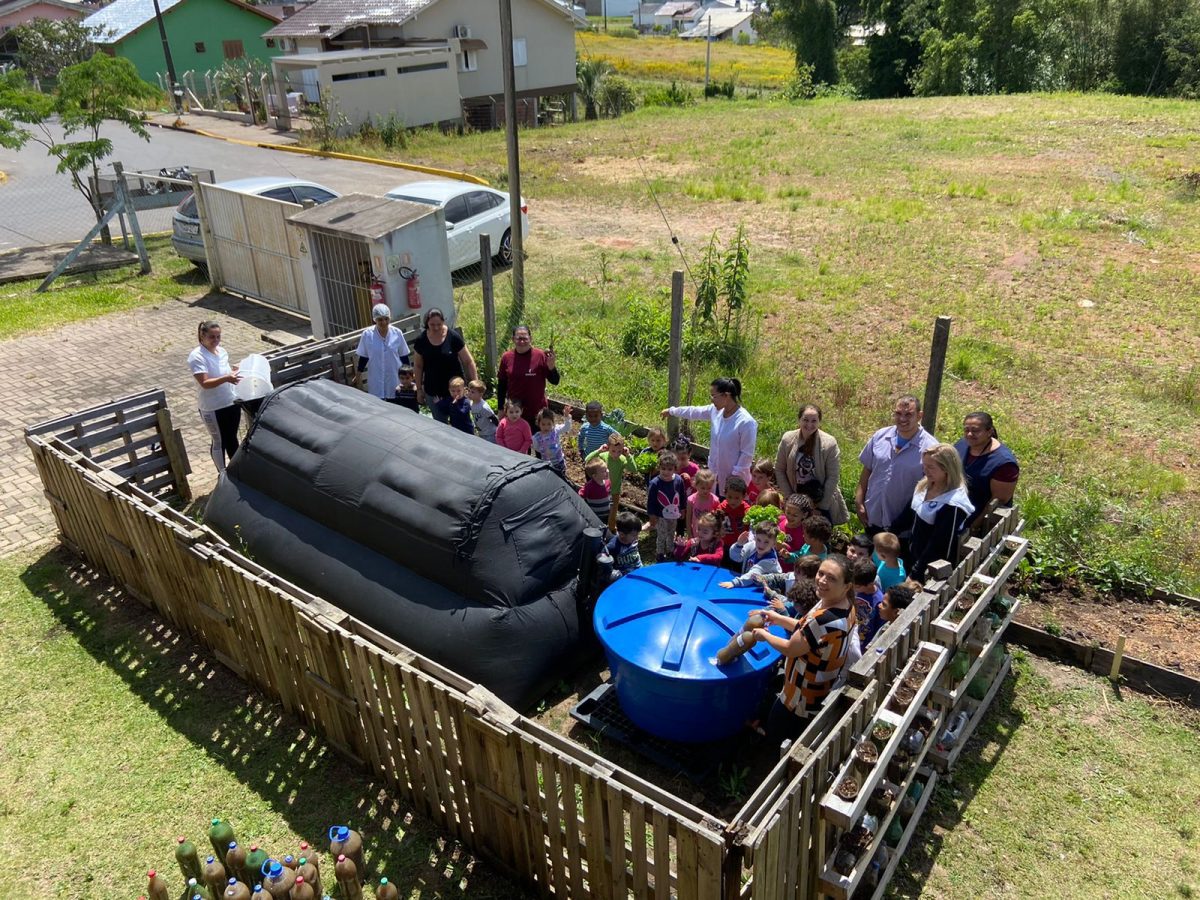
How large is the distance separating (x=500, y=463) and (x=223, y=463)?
3.90 meters

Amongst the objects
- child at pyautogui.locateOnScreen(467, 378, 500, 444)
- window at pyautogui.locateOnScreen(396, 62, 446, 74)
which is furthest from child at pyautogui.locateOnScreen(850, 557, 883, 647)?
window at pyautogui.locateOnScreen(396, 62, 446, 74)

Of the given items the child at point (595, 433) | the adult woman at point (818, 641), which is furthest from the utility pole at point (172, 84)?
the adult woman at point (818, 641)

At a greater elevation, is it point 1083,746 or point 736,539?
point 736,539

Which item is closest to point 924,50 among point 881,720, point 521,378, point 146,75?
point 146,75

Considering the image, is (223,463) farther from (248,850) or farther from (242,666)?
(248,850)

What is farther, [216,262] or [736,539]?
[216,262]

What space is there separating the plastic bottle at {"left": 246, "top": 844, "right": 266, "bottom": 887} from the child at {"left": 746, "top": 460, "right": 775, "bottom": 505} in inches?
169

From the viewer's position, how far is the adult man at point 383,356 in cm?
910

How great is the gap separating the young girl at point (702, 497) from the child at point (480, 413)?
2.30m

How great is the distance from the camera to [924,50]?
45.8 metres

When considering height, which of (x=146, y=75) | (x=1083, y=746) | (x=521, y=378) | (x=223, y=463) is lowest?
(x=1083, y=746)

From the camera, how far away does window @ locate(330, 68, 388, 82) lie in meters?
31.5

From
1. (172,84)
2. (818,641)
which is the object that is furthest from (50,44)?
(818,641)

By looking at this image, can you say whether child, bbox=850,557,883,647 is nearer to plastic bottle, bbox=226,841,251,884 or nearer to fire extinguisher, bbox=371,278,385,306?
plastic bottle, bbox=226,841,251,884
